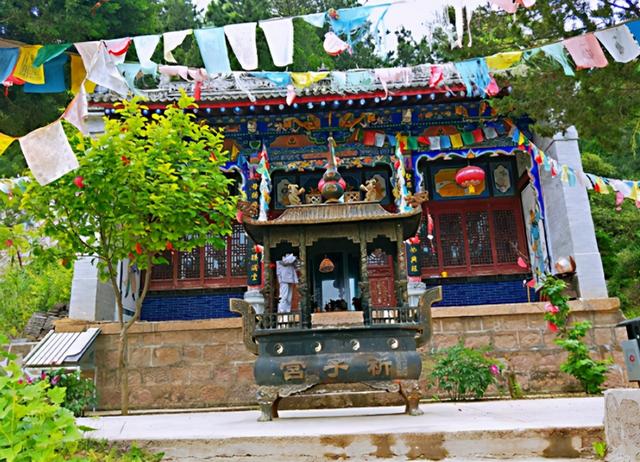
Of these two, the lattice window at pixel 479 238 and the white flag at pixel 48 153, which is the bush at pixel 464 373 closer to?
the lattice window at pixel 479 238

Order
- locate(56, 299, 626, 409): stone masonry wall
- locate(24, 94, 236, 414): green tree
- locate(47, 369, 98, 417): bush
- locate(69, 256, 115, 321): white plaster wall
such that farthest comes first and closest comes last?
locate(69, 256, 115, 321): white plaster wall < locate(56, 299, 626, 409): stone masonry wall < locate(47, 369, 98, 417): bush < locate(24, 94, 236, 414): green tree

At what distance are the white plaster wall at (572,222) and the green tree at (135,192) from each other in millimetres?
6557

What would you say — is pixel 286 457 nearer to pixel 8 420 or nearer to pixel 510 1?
pixel 8 420

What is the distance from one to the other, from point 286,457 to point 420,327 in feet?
9.14

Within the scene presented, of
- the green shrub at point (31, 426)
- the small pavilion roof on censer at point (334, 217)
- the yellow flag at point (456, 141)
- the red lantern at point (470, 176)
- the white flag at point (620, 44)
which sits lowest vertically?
the green shrub at point (31, 426)

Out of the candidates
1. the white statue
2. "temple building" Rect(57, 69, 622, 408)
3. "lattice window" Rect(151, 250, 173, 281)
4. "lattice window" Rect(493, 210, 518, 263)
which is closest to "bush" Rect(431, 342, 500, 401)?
"temple building" Rect(57, 69, 622, 408)

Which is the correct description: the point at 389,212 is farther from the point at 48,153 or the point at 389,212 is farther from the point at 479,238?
the point at 48,153

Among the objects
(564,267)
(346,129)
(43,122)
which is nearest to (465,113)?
(346,129)

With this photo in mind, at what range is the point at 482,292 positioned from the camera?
1169 centimetres

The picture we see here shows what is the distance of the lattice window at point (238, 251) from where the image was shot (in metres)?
12.0

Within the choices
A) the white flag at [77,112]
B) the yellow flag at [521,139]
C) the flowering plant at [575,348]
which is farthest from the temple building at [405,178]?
the white flag at [77,112]

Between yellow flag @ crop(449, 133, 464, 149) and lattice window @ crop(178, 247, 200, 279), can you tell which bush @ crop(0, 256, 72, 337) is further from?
yellow flag @ crop(449, 133, 464, 149)

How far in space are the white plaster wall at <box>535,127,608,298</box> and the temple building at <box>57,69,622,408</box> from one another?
26mm

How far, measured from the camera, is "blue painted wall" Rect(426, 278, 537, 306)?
456 inches
